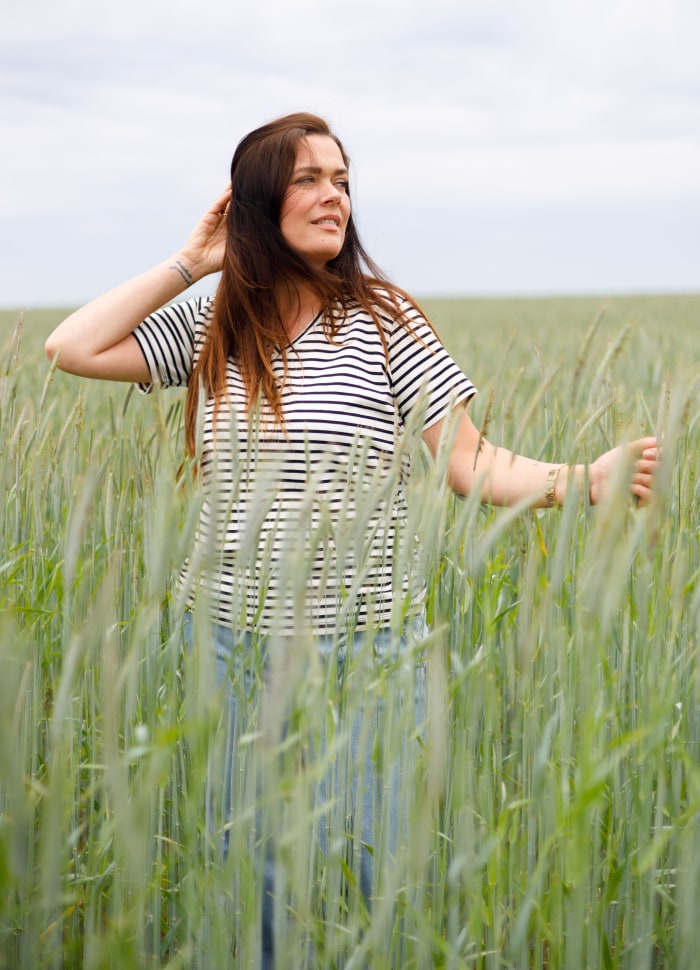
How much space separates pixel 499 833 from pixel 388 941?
131 millimetres

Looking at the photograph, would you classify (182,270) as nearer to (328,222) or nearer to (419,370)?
(328,222)

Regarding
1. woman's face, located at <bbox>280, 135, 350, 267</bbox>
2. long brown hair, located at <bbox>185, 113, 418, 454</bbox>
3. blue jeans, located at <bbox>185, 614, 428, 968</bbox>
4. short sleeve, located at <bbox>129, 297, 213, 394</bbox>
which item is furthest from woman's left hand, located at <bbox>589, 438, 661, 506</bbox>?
short sleeve, located at <bbox>129, 297, 213, 394</bbox>

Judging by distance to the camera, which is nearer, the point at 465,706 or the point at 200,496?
the point at 200,496

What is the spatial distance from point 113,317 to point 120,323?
0.01 meters

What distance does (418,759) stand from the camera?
2.87 feet

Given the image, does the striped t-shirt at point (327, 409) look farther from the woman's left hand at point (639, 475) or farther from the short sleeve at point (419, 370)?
the woman's left hand at point (639, 475)

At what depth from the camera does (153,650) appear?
977mm

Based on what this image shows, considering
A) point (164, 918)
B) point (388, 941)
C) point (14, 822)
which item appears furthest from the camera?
point (164, 918)

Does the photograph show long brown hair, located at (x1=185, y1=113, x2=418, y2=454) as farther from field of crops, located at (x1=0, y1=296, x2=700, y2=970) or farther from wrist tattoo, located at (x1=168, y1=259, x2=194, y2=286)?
field of crops, located at (x1=0, y1=296, x2=700, y2=970)

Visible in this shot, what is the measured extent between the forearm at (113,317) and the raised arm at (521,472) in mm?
458

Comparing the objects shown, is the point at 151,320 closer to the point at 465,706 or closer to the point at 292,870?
the point at 465,706

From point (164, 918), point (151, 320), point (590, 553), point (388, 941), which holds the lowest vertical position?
point (164, 918)

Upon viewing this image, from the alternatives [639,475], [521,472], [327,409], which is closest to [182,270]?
[327,409]

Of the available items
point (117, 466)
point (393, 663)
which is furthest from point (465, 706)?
point (117, 466)
